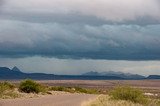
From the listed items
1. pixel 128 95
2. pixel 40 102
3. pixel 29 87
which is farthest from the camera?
pixel 29 87

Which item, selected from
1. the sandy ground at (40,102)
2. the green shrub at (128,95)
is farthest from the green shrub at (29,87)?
the green shrub at (128,95)

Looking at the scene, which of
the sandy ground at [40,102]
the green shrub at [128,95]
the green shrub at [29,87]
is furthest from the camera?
the green shrub at [29,87]

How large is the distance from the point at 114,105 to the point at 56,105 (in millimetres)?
6849

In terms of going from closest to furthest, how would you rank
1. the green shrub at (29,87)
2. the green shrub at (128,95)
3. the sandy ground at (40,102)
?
the sandy ground at (40,102) < the green shrub at (128,95) < the green shrub at (29,87)

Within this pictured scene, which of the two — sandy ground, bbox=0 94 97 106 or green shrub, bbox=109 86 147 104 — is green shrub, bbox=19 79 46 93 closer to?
sandy ground, bbox=0 94 97 106

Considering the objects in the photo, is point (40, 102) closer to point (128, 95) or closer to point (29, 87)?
point (128, 95)

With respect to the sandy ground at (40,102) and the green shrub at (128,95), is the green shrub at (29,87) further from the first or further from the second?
the green shrub at (128,95)

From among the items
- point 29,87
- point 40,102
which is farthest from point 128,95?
point 29,87

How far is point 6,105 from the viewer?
4869 cm

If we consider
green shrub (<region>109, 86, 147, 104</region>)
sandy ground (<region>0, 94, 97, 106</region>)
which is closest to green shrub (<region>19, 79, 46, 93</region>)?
sandy ground (<region>0, 94, 97, 106</region>)

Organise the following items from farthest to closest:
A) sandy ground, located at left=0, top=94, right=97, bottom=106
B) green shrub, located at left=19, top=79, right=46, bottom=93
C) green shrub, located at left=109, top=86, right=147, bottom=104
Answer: green shrub, located at left=19, top=79, right=46, bottom=93 → green shrub, located at left=109, top=86, right=147, bottom=104 → sandy ground, located at left=0, top=94, right=97, bottom=106

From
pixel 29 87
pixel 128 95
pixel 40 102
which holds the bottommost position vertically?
pixel 40 102

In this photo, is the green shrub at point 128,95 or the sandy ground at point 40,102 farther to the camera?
the green shrub at point 128,95

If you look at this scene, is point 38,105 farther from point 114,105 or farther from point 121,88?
point 121,88
